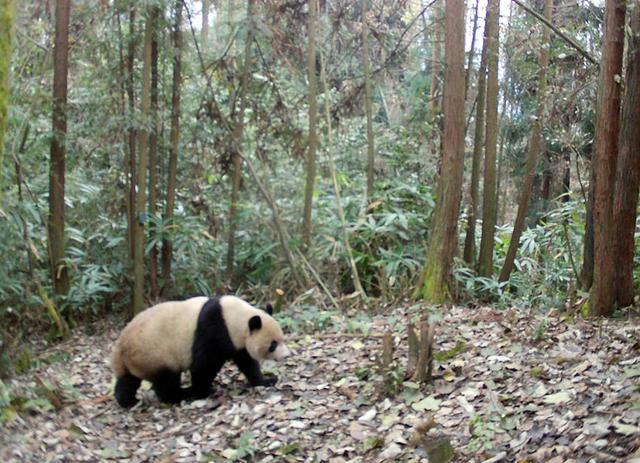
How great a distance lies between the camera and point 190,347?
263 inches

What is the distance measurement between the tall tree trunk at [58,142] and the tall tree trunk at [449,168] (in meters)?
5.11

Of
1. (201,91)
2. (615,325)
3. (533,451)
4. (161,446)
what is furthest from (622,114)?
(201,91)

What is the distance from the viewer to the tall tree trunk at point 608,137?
6.75 meters

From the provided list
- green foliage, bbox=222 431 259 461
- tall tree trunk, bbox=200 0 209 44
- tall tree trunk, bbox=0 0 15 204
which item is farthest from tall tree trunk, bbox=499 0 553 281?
tall tree trunk, bbox=0 0 15 204

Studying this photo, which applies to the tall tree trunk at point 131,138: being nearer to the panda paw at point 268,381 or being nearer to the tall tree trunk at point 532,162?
the panda paw at point 268,381

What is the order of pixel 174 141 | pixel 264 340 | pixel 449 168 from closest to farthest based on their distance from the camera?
pixel 264 340, pixel 449 168, pixel 174 141

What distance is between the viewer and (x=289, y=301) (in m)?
10.7

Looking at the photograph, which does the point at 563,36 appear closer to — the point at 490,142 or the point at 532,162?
the point at 490,142

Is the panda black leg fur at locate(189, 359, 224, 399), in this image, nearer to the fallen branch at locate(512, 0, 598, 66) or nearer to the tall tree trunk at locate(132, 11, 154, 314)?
the tall tree trunk at locate(132, 11, 154, 314)

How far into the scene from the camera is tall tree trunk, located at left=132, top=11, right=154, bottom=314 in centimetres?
971

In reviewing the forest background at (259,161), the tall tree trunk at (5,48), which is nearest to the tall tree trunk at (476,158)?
the forest background at (259,161)

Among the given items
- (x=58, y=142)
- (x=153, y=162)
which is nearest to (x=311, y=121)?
(x=153, y=162)

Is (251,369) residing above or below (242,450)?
above

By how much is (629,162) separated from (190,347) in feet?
15.0
